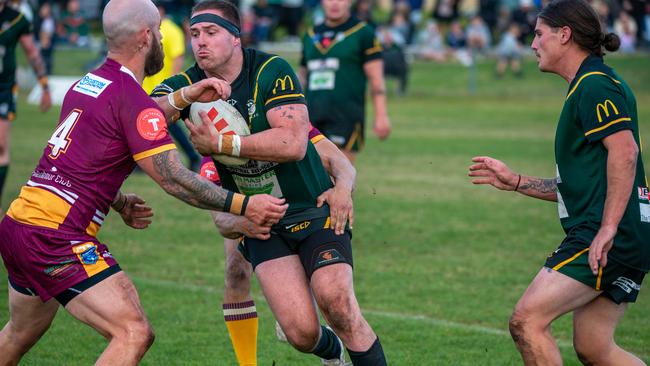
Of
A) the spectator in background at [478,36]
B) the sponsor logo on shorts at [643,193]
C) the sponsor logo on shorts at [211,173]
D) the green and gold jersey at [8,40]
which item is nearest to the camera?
the sponsor logo on shorts at [643,193]

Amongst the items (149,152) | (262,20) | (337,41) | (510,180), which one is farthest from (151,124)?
(262,20)

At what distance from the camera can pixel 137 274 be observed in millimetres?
9102

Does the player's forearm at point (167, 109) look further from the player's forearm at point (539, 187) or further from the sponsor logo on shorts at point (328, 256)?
the player's forearm at point (539, 187)

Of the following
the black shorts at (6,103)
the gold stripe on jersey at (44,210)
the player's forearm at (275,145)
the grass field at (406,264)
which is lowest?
the grass field at (406,264)

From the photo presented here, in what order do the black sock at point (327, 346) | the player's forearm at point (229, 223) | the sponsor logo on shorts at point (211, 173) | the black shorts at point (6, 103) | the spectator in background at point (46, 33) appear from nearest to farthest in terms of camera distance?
the player's forearm at point (229, 223) < the black sock at point (327, 346) < the sponsor logo on shorts at point (211, 173) < the black shorts at point (6, 103) < the spectator in background at point (46, 33)

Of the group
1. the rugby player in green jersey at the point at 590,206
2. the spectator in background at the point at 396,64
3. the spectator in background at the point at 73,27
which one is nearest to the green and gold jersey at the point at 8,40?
the rugby player in green jersey at the point at 590,206

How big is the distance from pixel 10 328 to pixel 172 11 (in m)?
27.1

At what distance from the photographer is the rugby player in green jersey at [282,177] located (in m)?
5.43

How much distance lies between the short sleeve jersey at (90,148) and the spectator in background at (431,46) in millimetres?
30096

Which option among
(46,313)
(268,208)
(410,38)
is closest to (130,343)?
(46,313)

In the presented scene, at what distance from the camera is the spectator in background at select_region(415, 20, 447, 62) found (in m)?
34.5

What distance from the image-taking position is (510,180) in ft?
18.4

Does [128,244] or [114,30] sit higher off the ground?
[114,30]

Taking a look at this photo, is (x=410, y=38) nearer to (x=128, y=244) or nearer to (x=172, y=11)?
(x=172, y=11)
